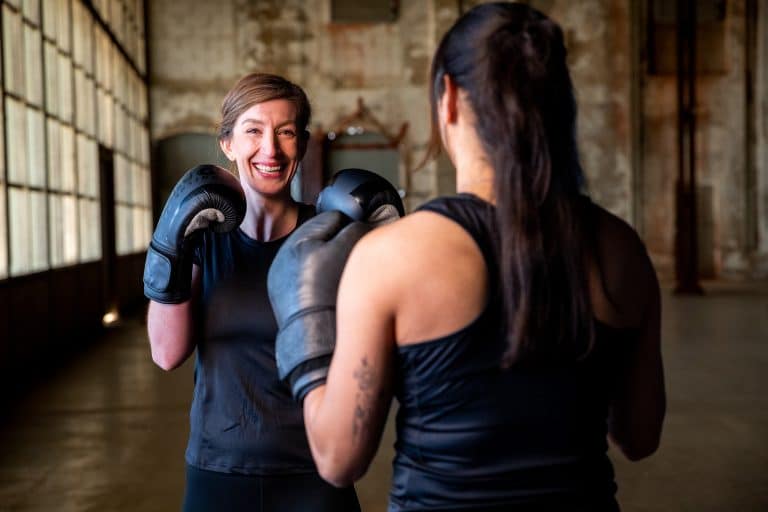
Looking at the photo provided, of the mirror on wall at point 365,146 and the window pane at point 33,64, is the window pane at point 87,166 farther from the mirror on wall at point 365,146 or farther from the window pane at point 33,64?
the mirror on wall at point 365,146

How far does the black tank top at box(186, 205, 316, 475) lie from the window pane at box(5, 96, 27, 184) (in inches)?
189

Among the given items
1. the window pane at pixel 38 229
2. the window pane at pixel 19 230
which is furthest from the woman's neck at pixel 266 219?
the window pane at pixel 38 229

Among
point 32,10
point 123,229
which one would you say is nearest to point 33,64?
point 32,10

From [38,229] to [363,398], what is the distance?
6.35 m

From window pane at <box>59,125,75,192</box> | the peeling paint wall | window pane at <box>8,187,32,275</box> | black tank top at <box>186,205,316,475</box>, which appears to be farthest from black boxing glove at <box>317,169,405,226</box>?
the peeling paint wall

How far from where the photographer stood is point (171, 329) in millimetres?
1778

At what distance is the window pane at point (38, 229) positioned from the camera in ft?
21.9

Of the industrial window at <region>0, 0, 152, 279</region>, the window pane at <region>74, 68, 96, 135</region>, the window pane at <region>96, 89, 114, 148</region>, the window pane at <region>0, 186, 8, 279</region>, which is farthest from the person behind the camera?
the window pane at <region>96, 89, 114, 148</region>

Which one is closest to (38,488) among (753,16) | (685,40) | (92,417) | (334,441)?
(92,417)

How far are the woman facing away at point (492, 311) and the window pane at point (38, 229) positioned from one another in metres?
6.08

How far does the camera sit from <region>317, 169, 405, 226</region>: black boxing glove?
1.64 metres

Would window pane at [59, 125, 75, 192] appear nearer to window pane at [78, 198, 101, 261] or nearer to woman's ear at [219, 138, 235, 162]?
window pane at [78, 198, 101, 261]

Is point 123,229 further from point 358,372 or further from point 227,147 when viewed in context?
point 358,372

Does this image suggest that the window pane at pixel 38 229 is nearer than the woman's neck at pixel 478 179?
No
